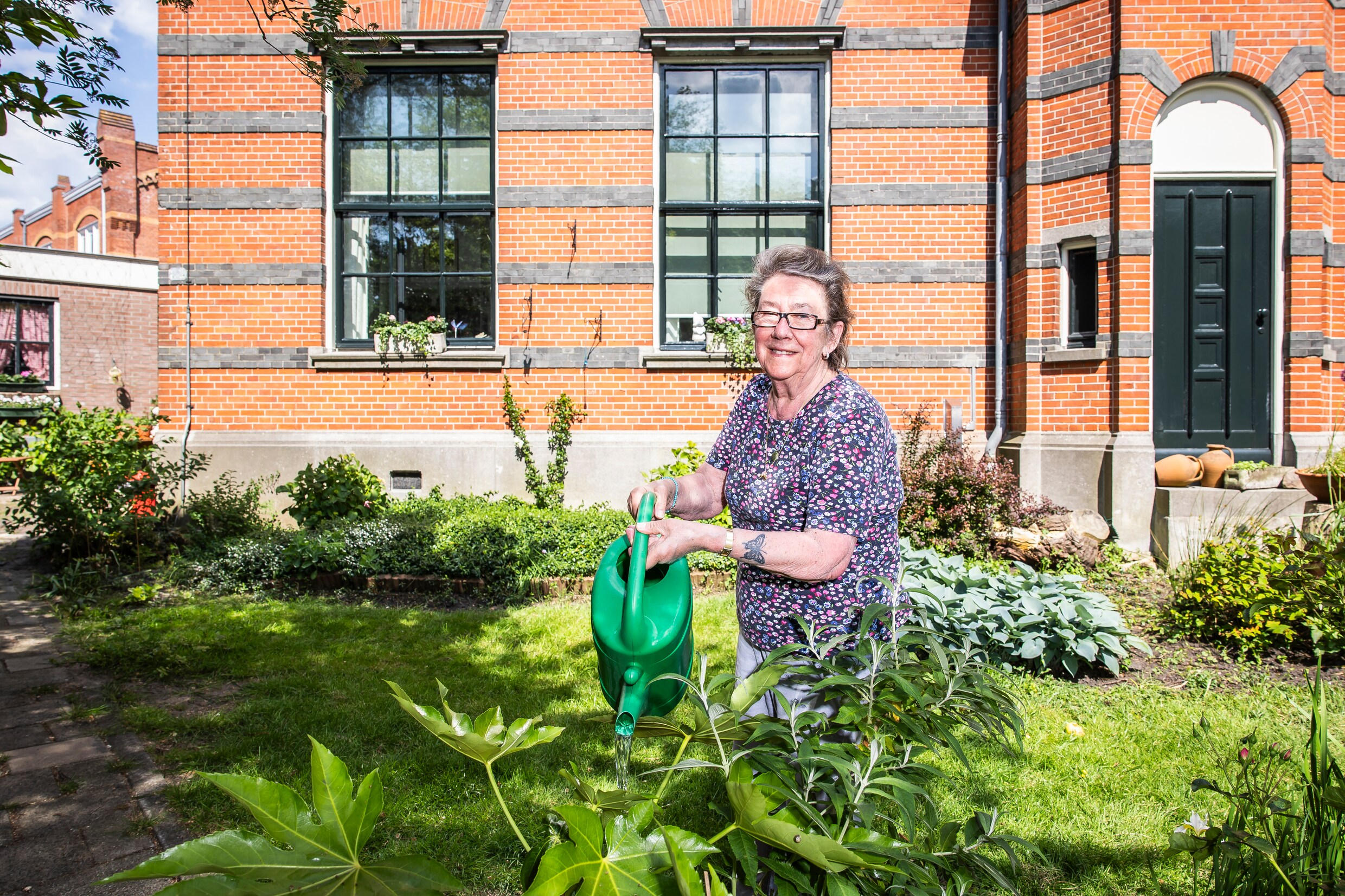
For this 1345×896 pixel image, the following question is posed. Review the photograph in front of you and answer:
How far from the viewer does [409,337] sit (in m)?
7.95

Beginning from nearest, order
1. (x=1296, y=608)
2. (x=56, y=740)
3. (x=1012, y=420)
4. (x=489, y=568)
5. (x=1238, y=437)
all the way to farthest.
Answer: (x=56, y=740)
(x=1296, y=608)
(x=489, y=568)
(x=1238, y=437)
(x=1012, y=420)

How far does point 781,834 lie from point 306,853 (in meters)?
0.48

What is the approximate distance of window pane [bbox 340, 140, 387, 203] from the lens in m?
8.26

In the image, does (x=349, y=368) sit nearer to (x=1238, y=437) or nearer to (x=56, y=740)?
(x=56, y=740)

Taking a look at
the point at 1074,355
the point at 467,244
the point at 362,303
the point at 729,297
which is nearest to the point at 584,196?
the point at 467,244

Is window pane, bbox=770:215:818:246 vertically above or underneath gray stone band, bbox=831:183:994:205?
underneath

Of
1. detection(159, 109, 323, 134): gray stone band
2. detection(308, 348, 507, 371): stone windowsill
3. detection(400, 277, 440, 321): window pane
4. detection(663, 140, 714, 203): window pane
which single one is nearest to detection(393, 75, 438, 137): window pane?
detection(159, 109, 323, 134): gray stone band

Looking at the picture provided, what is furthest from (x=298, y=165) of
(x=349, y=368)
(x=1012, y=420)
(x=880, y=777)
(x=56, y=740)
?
(x=880, y=777)

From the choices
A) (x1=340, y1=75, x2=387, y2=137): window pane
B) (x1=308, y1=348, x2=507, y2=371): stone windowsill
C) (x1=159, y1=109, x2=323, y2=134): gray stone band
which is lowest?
(x1=308, y1=348, x2=507, y2=371): stone windowsill

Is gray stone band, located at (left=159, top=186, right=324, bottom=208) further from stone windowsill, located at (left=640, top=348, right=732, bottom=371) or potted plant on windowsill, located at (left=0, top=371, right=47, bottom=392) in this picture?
potted plant on windowsill, located at (left=0, top=371, right=47, bottom=392)

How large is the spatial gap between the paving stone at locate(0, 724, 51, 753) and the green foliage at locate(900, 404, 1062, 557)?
559 centimetres

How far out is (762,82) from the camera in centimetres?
818

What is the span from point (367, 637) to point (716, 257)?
5.25 metres

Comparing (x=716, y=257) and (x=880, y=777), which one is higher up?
(x=716, y=257)
